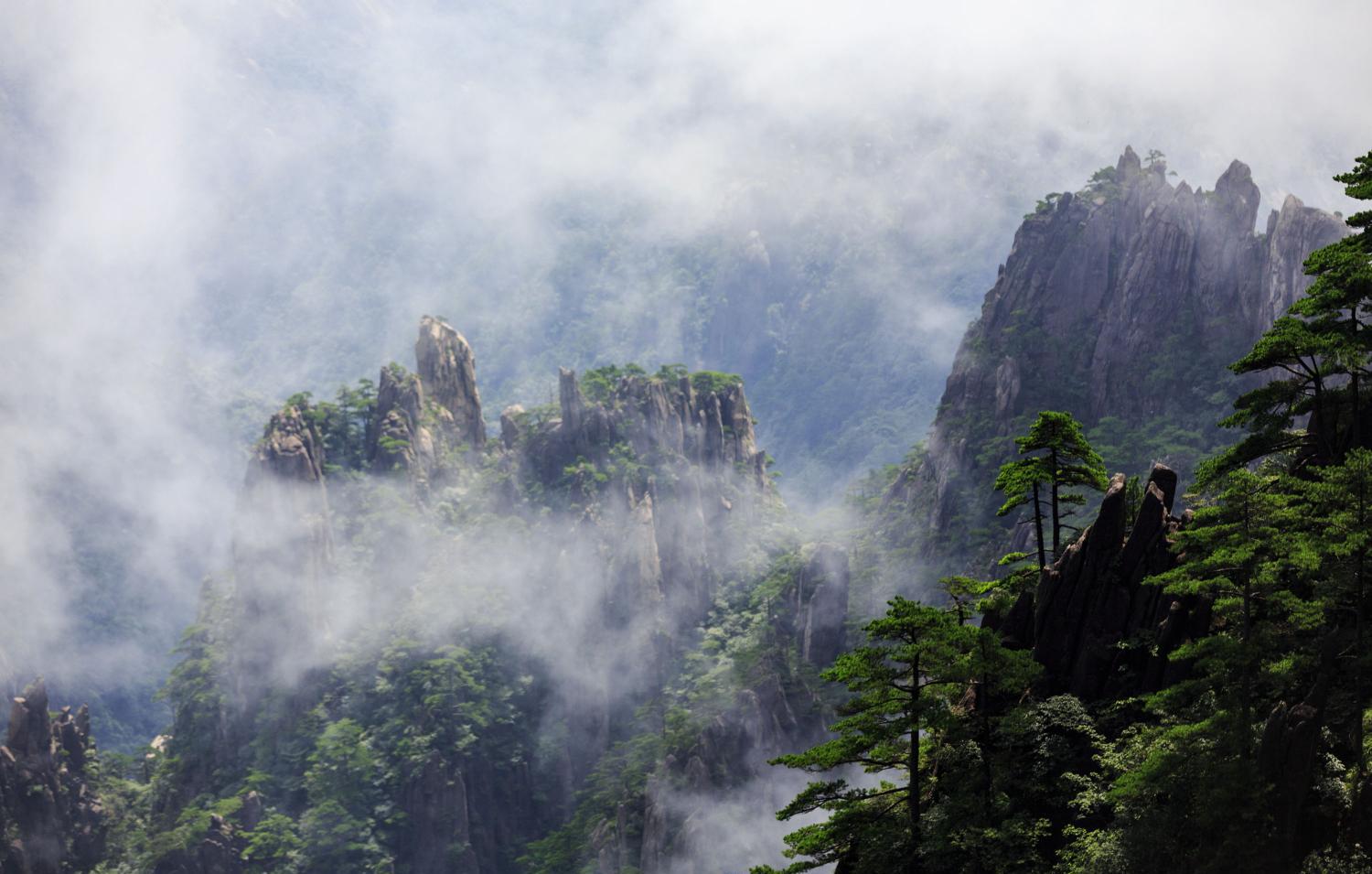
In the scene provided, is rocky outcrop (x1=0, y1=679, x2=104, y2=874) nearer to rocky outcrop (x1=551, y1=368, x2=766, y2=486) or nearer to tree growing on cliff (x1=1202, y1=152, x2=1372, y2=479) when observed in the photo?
rocky outcrop (x1=551, y1=368, x2=766, y2=486)

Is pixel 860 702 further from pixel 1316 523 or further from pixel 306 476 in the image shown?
pixel 306 476

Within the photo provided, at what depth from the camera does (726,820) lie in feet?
326

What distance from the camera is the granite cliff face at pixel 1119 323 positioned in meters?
111

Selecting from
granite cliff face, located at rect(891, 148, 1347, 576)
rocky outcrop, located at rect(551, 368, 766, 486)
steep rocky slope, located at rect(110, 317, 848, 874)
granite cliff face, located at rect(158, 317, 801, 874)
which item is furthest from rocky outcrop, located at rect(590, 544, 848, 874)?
rocky outcrop, located at rect(551, 368, 766, 486)

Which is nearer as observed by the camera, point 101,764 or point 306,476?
point 101,764

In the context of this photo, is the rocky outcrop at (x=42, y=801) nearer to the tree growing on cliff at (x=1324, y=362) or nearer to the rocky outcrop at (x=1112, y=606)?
the rocky outcrop at (x=1112, y=606)

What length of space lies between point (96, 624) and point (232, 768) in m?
78.8

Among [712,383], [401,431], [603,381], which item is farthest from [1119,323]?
[401,431]

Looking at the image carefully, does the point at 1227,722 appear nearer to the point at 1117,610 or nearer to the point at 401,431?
the point at 1117,610

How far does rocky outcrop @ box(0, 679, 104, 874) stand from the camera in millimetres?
106562

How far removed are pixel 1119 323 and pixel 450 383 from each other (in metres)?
69.7

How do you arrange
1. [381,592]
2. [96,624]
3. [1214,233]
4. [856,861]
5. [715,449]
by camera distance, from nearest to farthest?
1. [856,861]
2. [1214,233]
3. [381,592]
4. [715,449]
5. [96,624]

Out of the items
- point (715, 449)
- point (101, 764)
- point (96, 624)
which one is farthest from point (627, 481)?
point (96, 624)

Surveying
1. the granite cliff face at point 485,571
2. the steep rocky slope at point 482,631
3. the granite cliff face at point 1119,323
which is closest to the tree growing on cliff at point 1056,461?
the steep rocky slope at point 482,631
